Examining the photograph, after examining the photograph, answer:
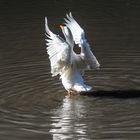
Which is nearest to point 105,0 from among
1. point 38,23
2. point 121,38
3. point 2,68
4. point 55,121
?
point 38,23

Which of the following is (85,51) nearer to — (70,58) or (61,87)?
(70,58)

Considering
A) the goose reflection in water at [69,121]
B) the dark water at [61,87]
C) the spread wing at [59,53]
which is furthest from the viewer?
the spread wing at [59,53]

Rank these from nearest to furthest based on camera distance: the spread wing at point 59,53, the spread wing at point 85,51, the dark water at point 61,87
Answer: the dark water at point 61,87, the spread wing at point 59,53, the spread wing at point 85,51

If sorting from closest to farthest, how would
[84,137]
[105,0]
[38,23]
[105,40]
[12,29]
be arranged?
[84,137] → [105,40] → [12,29] → [38,23] → [105,0]

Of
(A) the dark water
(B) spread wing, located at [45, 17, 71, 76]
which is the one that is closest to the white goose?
(B) spread wing, located at [45, 17, 71, 76]

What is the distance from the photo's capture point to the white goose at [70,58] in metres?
12.2

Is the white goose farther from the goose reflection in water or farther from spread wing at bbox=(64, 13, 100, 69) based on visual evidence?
the goose reflection in water

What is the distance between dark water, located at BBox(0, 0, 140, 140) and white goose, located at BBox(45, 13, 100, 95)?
0.36 m

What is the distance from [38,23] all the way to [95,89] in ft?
33.9

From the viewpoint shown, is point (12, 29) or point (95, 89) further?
point (12, 29)

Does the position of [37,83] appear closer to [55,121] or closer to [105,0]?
[55,121]

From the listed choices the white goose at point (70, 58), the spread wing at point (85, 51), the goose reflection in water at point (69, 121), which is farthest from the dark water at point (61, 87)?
the spread wing at point (85, 51)

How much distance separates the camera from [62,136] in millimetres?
10086

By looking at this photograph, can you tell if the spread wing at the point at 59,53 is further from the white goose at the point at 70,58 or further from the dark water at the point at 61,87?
the dark water at the point at 61,87
